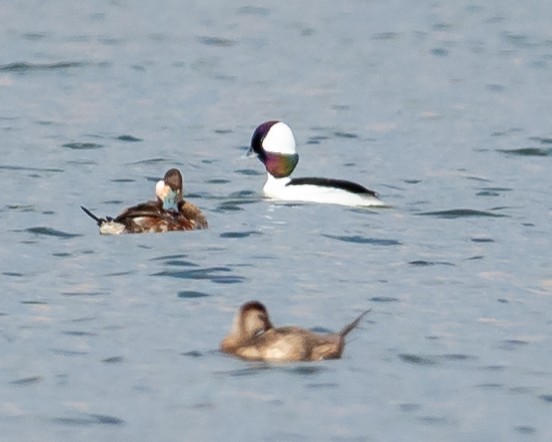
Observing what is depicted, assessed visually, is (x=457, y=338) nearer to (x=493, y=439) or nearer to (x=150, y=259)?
(x=493, y=439)

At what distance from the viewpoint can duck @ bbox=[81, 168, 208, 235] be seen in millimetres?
14523

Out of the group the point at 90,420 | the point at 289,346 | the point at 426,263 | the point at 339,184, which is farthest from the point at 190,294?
the point at 339,184

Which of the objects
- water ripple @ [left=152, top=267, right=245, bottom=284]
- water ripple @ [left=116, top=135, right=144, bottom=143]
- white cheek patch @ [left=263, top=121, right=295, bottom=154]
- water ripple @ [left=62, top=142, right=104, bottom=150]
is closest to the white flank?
white cheek patch @ [left=263, top=121, right=295, bottom=154]

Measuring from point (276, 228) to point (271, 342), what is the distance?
519cm

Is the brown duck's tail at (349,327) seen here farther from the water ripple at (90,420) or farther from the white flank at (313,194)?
the white flank at (313,194)

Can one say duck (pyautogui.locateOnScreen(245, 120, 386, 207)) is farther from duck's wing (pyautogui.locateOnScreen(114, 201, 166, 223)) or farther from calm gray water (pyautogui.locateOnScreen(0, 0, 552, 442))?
duck's wing (pyautogui.locateOnScreen(114, 201, 166, 223))

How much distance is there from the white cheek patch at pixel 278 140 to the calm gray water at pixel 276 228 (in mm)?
500

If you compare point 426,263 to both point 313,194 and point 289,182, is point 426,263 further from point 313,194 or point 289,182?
point 289,182

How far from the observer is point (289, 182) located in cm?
1752

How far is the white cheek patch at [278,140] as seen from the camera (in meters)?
18.2

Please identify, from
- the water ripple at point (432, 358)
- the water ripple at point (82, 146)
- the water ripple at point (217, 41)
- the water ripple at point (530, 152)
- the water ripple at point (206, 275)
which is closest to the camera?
the water ripple at point (432, 358)

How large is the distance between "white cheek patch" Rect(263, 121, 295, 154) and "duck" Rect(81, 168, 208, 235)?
9.63ft

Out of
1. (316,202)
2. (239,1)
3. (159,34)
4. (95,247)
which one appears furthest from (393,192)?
(239,1)

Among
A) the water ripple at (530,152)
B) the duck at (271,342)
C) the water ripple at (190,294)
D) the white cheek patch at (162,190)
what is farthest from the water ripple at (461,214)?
the duck at (271,342)
